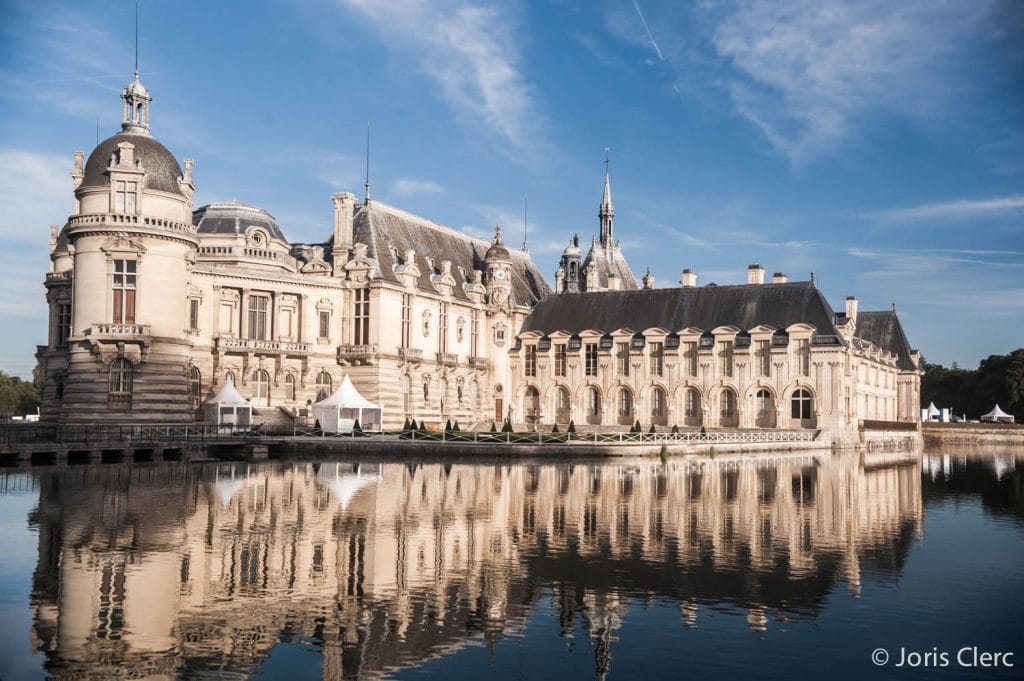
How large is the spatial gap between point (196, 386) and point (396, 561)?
44006 mm

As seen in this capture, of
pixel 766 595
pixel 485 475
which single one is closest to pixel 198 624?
pixel 766 595

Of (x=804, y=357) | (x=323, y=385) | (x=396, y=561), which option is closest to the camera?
(x=396, y=561)

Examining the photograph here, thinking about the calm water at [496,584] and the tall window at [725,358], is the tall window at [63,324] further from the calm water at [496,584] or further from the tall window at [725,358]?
the tall window at [725,358]

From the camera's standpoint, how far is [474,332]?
270 ft

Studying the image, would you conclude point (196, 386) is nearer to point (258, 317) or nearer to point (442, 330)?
point (258, 317)

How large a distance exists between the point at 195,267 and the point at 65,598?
46752 millimetres

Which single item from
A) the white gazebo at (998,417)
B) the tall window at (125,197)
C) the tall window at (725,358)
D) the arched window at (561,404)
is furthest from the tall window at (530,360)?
the white gazebo at (998,417)

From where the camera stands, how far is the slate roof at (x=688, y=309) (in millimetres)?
77938

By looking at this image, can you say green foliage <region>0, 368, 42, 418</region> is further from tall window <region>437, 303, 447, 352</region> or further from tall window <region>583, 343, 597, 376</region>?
tall window <region>583, 343, 597, 376</region>

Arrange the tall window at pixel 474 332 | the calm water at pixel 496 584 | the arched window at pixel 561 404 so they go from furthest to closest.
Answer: the arched window at pixel 561 404
the tall window at pixel 474 332
the calm water at pixel 496 584

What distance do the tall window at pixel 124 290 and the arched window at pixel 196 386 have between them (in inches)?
255

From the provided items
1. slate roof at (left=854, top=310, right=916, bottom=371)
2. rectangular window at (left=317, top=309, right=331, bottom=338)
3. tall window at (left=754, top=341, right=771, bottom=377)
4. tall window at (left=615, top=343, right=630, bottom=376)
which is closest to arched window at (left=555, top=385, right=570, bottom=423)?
tall window at (left=615, top=343, right=630, bottom=376)

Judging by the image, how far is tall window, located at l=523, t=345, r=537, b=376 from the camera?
87250 mm

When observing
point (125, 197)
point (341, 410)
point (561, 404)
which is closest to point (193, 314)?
point (125, 197)
